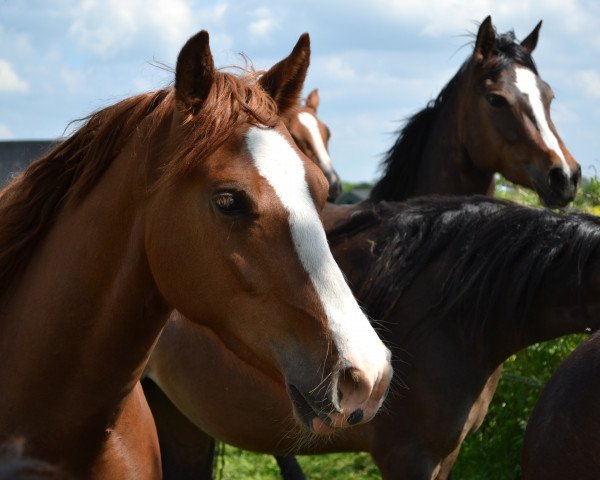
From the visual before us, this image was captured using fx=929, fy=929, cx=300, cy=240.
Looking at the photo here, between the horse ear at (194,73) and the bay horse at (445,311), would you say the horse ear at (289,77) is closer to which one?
the horse ear at (194,73)

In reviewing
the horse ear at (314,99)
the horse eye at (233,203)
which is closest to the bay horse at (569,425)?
the horse eye at (233,203)

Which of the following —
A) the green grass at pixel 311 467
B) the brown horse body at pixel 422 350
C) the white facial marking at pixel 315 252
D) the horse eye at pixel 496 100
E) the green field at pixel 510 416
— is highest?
the horse eye at pixel 496 100

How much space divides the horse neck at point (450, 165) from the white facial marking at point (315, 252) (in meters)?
3.18

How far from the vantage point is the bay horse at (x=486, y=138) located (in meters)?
5.29

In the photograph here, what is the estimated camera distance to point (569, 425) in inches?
92.9

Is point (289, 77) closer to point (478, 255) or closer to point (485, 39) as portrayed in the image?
point (478, 255)

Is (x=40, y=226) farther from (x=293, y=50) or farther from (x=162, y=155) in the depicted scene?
(x=293, y=50)

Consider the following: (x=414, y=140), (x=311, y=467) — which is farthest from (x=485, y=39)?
(x=311, y=467)

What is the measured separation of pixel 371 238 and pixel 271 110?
167 cm

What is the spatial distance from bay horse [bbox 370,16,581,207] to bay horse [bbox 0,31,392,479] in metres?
2.86

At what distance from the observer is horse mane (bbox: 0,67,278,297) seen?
7.81 feet

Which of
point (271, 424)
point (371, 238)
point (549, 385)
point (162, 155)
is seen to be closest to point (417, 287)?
point (371, 238)

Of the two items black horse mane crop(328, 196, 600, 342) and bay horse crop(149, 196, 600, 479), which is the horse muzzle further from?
black horse mane crop(328, 196, 600, 342)

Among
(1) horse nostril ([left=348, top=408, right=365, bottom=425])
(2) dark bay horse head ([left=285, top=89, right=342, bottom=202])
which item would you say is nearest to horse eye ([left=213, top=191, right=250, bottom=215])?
(1) horse nostril ([left=348, top=408, right=365, bottom=425])
